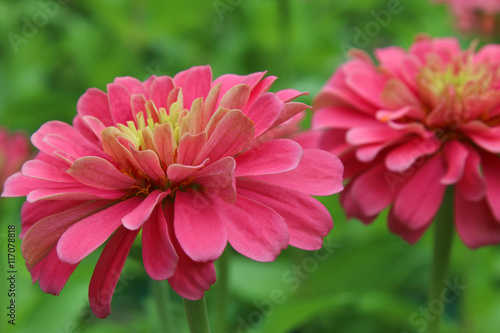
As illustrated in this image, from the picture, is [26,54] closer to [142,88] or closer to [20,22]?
[20,22]

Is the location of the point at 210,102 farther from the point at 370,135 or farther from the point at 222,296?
the point at 222,296

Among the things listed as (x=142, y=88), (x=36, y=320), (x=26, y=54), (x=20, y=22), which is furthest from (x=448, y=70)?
(x=20, y=22)

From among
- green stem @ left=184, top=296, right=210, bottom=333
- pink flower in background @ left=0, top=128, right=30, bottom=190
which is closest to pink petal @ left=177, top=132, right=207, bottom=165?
green stem @ left=184, top=296, right=210, bottom=333

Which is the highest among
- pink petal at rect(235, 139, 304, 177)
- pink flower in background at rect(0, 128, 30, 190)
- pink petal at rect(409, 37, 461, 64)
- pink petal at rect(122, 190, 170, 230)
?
pink petal at rect(409, 37, 461, 64)

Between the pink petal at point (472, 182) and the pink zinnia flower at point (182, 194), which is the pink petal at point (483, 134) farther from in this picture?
the pink zinnia flower at point (182, 194)

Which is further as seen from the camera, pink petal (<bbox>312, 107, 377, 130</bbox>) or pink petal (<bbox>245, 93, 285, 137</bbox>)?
pink petal (<bbox>312, 107, 377, 130</bbox>)

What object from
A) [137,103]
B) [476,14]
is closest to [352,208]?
[137,103]

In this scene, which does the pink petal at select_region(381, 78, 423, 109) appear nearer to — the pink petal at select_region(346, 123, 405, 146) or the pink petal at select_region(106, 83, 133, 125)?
the pink petal at select_region(346, 123, 405, 146)
